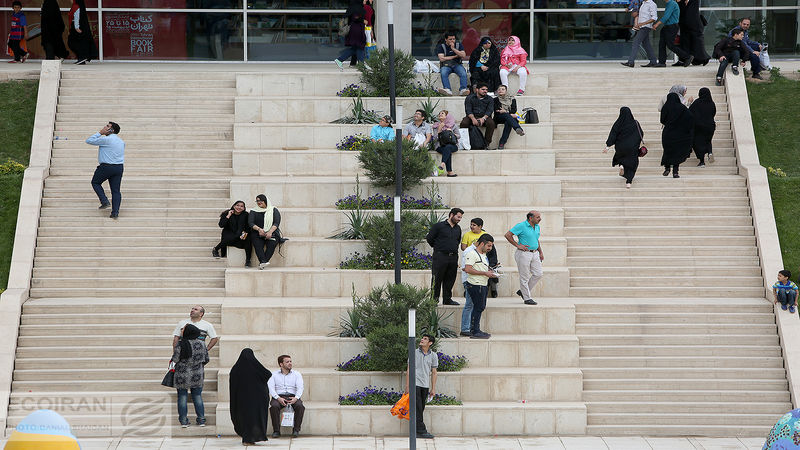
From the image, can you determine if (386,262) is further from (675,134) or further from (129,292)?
(675,134)

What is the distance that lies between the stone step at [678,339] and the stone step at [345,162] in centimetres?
499

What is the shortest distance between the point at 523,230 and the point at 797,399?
4.76 meters

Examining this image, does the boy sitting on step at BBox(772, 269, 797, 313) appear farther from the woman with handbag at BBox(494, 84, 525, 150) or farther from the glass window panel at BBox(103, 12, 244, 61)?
the glass window panel at BBox(103, 12, 244, 61)

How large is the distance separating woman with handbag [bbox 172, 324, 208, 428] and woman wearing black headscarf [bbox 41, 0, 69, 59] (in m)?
13.3

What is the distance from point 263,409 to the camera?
53.4 ft

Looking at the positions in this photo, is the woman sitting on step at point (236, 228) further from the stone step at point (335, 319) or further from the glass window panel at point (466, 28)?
the glass window panel at point (466, 28)

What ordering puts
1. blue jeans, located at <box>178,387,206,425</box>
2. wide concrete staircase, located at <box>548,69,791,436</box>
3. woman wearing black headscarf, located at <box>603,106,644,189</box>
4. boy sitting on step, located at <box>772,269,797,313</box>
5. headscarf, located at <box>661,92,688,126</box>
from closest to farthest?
blue jeans, located at <box>178,387,206,425</box> → wide concrete staircase, located at <box>548,69,791,436</box> → boy sitting on step, located at <box>772,269,797,313</box> → woman wearing black headscarf, located at <box>603,106,644,189</box> → headscarf, located at <box>661,92,688,126</box>

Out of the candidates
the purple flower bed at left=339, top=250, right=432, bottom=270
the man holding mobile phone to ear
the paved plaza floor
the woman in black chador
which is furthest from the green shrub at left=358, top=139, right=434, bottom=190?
the woman in black chador

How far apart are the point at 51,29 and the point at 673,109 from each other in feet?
47.7

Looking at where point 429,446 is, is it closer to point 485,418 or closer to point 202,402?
point 485,418

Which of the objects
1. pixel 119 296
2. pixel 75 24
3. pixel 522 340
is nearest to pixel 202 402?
pixel 119 296

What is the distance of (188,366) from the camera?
16594 millimetres

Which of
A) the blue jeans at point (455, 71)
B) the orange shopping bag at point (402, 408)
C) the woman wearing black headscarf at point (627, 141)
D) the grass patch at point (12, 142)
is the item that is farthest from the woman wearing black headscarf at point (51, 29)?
the orange shopping bag at point (402, 408)

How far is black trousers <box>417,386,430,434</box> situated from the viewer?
54.1ft
